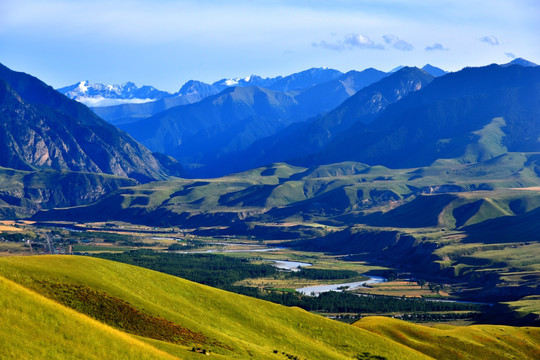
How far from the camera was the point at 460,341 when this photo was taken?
13675cm

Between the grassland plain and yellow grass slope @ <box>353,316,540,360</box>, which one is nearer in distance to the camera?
the grassland plain

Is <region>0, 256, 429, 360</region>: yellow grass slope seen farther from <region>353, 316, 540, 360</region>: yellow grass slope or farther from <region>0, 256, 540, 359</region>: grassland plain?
<region>353, 316, 540, 360</region>: yellow grass slope

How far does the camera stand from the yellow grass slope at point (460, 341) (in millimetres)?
130625

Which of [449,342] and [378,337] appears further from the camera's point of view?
[449,342]

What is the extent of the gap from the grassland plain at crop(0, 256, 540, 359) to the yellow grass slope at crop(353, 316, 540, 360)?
10.3 inches

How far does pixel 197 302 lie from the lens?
108 metres

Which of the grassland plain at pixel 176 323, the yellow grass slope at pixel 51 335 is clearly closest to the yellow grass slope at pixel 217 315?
the grassland plain at pixel 176 323

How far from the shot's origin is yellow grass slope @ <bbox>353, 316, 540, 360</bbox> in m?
131

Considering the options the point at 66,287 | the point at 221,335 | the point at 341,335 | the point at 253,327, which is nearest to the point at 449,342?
the point at 341,335

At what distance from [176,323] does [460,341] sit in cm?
6645

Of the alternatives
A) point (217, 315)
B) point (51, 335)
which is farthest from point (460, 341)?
point (51, 335)

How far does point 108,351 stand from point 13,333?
28.4 feet

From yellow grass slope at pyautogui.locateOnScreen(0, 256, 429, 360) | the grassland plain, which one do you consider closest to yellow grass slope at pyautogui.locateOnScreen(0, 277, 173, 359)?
the grassland plain

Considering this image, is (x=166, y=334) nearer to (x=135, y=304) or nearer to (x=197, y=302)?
(x=135, y=304)
